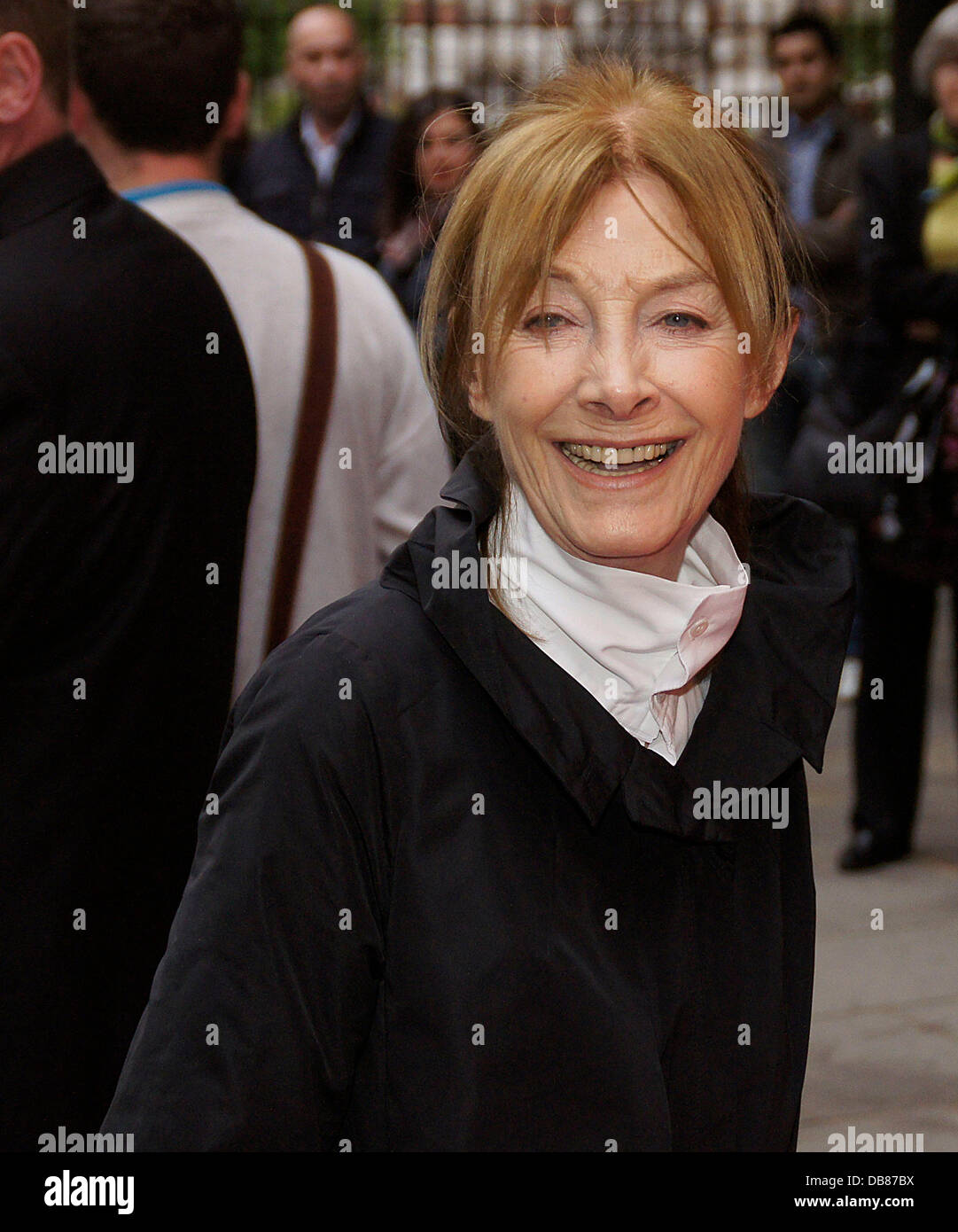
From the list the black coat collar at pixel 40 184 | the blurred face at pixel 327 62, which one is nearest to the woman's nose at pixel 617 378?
the black coat collar at pixel 40 184

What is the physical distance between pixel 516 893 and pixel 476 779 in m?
0.10

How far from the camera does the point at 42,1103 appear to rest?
2.64m

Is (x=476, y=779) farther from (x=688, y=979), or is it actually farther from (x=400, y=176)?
(x=400, y=176)

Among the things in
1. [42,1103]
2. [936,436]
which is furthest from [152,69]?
[936,436]

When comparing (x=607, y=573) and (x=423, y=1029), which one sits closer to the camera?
(x=423, y=1029)

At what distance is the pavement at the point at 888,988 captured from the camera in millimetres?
3975

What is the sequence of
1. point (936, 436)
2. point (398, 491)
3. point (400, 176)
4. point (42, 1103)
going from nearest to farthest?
point (42, 1103), point (398, 491), point (936, 436), point (400, 176)

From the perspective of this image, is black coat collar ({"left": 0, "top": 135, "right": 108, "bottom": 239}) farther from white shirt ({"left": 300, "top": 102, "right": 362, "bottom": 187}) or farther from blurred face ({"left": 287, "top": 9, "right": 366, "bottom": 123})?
white shirt ({"left": 300, "top": 102, "right": 362, "bottom": 187})

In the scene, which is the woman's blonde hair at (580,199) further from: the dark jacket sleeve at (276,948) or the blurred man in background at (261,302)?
the blurred man in background at (261,302)

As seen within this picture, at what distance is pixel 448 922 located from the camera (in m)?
1.53

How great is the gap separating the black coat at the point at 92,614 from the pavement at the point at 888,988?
1535 mm

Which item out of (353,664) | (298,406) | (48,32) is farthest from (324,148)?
(353,664)

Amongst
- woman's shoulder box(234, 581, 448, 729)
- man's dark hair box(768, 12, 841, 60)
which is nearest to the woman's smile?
woman's shoulder box(234, 581, 448, 729)

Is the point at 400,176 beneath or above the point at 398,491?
above
